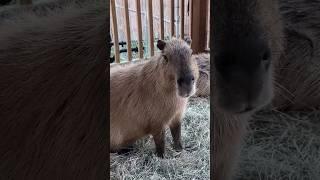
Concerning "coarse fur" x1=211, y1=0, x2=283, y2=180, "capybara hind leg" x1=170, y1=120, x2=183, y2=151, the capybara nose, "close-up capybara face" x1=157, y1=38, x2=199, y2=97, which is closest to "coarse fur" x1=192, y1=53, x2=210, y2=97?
"capybara hind leg" x1=170, y1=120, x2=183, y2=151

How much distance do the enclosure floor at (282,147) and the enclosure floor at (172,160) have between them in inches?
52.0

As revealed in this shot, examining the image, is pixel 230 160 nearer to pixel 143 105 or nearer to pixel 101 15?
pixel 101 15

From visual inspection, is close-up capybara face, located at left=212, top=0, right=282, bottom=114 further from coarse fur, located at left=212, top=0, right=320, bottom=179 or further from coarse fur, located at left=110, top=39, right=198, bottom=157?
coarse fur, located at left=110, top=39, right=198, bottom=157

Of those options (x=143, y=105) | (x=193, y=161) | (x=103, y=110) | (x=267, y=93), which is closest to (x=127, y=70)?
(x=143, y=105)

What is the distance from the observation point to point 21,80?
81cm

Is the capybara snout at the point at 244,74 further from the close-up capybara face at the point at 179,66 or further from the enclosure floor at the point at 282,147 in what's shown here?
the close-up capybara face at the point at 179,66

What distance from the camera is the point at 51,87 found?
84 centimetres

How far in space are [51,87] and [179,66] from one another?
1.60 metres

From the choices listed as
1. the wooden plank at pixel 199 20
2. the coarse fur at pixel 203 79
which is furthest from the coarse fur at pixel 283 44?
the wooden plank at pixel 199 20

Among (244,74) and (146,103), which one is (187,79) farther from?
(244,74)

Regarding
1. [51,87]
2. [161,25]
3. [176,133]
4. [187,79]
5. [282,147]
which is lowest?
[176,133]

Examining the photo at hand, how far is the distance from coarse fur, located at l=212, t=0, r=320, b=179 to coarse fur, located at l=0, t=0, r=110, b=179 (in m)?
0.25

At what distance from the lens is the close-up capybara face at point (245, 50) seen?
0.73 metres

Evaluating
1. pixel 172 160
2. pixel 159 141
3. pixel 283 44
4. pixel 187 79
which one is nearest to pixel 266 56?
pixel 283 44
